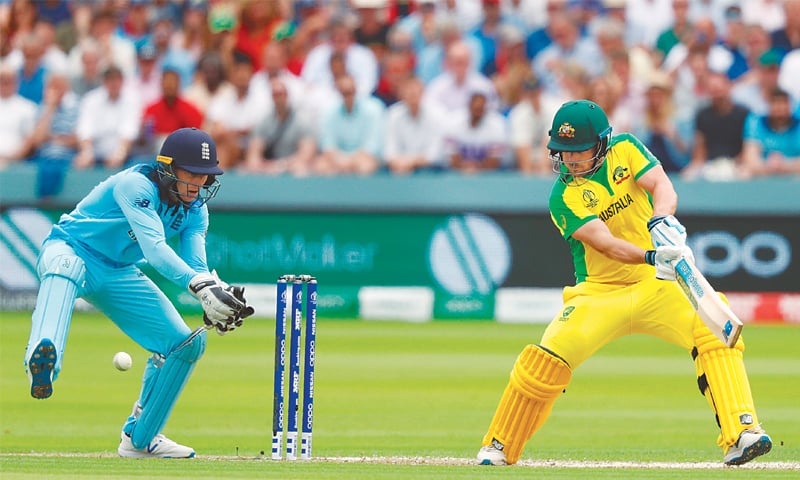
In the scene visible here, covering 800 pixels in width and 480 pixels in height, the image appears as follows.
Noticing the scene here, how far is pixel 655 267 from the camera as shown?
714 centimetres

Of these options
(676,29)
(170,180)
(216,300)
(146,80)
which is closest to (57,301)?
(170,180)

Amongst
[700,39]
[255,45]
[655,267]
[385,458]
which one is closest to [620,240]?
[655,267]

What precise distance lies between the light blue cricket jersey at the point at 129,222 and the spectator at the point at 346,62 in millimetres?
9434

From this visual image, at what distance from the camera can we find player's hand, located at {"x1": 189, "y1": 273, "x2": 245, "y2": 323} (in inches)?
270

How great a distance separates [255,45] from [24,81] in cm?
286

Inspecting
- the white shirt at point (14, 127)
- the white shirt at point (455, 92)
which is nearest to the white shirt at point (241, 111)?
the white shirt at point (455, 92)

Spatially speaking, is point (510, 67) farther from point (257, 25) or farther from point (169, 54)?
point (169, 54)

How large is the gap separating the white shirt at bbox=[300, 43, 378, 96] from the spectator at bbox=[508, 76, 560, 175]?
6.51 feet

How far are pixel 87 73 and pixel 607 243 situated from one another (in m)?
11.8

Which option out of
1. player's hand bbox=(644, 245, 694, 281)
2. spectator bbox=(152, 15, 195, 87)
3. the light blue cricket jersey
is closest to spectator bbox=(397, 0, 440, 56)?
spectator bbox=(152, 15, 195, 87)

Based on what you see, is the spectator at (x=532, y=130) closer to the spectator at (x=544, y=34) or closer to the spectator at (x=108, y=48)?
the spectator at (x=544, y=34)

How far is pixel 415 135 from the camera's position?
16156 millimetres

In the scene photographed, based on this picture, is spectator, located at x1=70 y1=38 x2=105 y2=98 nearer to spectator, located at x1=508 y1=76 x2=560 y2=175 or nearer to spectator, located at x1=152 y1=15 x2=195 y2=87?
spectator, located at x1=152 y1=15 x2=195 y2=87

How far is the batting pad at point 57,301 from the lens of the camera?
280 inches
